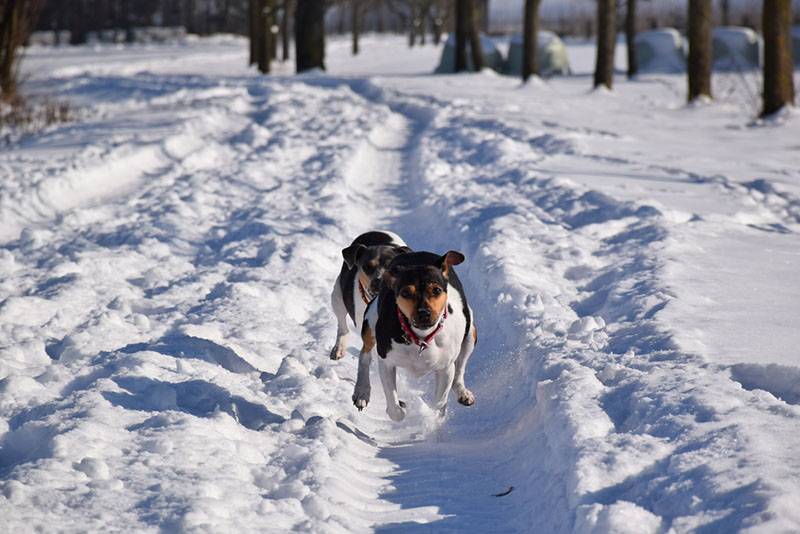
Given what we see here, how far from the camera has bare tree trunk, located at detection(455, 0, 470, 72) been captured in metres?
37.4

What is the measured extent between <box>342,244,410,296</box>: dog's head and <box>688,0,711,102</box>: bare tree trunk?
758 inches

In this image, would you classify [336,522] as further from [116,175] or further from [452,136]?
[452,136]

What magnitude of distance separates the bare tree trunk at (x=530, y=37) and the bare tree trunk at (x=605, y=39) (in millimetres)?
2743

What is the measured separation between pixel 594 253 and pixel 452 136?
9.47m

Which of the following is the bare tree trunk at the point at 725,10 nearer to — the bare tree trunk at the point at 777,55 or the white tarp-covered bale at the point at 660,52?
the white tarp-covered bale at the point at 660,52

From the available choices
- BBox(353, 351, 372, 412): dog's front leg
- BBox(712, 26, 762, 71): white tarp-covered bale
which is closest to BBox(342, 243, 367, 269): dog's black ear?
BBox(353, 351, 372, 412): dog's front leg

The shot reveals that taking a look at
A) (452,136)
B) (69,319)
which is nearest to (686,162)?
(452,136)

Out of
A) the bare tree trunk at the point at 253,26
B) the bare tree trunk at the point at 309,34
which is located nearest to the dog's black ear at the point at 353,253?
the bare tree trunk at the point at 309,34

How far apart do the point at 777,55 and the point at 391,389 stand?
1617 cm

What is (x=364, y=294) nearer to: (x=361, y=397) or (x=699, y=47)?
(x=361, y=397)

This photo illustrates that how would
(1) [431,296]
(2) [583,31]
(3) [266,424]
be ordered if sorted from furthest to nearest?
(2) [583,31], (3) [266,424], (1) [431,296]

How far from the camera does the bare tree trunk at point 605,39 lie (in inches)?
1177

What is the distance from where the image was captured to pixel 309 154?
17016 millimetres

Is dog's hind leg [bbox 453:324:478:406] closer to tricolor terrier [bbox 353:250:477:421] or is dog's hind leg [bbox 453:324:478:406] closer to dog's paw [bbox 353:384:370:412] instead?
tricolor terrier [bbox 353:250:477:421]
